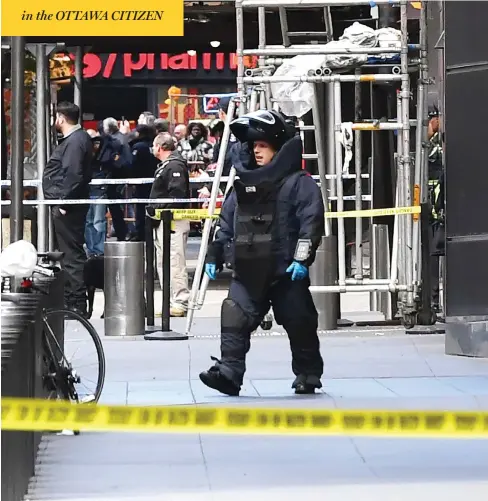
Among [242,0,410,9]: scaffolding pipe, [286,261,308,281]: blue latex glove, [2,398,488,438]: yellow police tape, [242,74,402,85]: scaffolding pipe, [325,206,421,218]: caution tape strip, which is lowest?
[2,398,488,438]: yellow police tape

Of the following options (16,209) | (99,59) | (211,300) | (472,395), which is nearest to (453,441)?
(472,395)

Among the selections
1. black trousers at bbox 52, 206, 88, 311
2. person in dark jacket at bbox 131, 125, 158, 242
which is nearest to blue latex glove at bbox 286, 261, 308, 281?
black trousers at bbox 52, 206, 88, 311

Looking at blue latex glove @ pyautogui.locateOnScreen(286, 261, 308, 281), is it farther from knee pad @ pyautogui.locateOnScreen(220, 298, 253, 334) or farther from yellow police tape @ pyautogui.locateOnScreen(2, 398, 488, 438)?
yellow police tape @ pyautogui.locateOnScreen(2, 398, 488, 438)

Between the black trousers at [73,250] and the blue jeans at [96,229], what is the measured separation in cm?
441

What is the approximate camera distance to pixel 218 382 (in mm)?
9391

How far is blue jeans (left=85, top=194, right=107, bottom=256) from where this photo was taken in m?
18.5

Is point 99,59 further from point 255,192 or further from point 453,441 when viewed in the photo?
point 453,441

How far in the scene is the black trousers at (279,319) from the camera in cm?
945

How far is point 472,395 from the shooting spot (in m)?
9.26

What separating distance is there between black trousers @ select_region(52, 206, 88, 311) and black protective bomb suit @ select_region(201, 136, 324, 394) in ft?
14.7

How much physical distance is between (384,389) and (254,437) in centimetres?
173

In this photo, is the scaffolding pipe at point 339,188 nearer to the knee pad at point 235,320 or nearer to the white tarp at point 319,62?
the white tarp at point 319,62

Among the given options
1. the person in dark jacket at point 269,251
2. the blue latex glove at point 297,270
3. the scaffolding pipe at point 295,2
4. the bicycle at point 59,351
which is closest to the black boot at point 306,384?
the person in dark jacket at point 269,251

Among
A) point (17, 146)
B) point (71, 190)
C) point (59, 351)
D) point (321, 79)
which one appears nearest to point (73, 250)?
point (71, 190)
